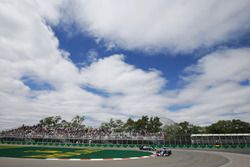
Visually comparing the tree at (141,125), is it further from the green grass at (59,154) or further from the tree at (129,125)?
the green grass at (59,154)

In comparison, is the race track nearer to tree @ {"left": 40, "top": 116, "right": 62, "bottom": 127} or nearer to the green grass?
the green grass

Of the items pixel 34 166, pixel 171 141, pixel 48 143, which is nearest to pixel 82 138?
pixel 48 143

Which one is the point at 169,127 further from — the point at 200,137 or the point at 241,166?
the point at 241,166

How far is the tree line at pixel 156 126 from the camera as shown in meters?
90.6

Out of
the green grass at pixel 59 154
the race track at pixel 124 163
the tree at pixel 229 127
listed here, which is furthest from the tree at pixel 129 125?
the race track at pixel 124 163

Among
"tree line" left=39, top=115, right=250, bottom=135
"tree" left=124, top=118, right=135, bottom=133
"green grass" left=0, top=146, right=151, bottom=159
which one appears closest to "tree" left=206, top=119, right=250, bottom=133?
"tree line" left=39, top=115, right=250, bottom=135

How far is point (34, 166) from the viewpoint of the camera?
14297 mm

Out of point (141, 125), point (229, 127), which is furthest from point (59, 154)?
point (229, 127)

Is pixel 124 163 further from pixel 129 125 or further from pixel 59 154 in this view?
pixel 129 125

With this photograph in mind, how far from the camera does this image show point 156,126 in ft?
344

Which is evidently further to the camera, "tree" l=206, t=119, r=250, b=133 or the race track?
"tree" l=206, t=119, r=250, b=133

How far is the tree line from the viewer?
90562 millimetres

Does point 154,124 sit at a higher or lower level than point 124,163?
higher

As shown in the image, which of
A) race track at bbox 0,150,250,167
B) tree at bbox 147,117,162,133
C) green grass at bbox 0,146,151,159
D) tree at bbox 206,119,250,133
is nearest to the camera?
race track at bbox 0,150,250,167
